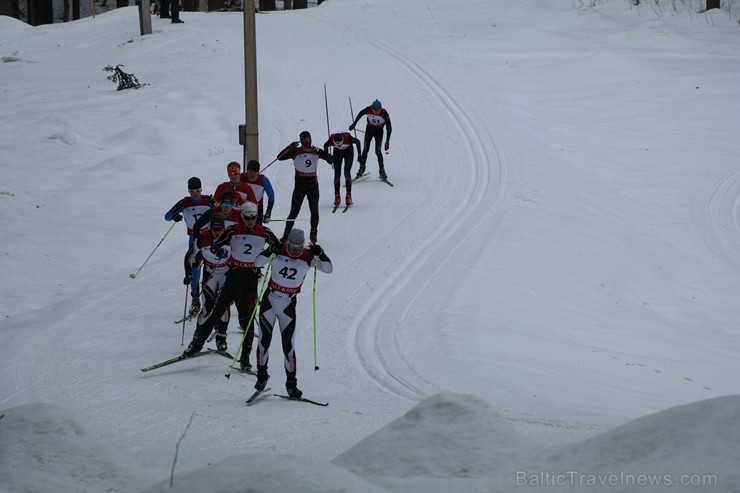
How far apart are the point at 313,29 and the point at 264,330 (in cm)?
2701

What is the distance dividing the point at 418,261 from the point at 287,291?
19.7 feet

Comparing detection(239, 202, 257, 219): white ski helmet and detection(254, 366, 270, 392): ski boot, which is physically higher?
detection(239, 202, 257, 219): white ski helmet

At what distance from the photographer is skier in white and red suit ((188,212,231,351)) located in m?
11.2

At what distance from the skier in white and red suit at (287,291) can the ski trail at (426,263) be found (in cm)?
144

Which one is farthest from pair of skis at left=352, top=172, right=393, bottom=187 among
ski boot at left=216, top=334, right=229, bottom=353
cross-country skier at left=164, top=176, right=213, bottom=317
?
ski boot at left=216, top=334, right=229, bottom=353

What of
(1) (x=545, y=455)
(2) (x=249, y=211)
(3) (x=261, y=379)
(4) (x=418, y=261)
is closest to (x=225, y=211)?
(2) (x=249, y=211)

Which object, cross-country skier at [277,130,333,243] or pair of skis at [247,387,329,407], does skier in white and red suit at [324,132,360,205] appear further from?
pair of skis at [247,387,329,407]

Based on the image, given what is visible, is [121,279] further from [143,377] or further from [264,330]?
[264,330]

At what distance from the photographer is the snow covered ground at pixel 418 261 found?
614 cm

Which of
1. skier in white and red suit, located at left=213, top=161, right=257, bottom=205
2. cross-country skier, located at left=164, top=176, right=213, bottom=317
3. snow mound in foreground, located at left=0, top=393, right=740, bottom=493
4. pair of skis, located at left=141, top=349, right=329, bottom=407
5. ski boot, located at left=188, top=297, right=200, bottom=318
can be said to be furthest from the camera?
ski boot, located at left=188, top=297, right=200, bottom=318

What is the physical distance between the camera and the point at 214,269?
445 inches

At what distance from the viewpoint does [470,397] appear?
7.12 metres

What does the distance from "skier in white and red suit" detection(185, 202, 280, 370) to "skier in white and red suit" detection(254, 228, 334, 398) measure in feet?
2.22

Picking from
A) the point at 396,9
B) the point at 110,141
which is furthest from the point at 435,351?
the point at 396,9
